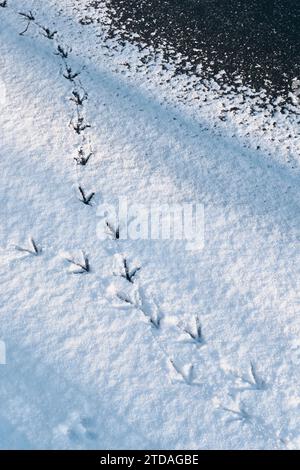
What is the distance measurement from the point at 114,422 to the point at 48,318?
32.2 inches

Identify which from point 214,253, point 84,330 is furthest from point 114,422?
point 214,253

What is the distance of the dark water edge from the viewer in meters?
4.23

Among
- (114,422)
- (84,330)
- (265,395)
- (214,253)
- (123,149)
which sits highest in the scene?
(123,149)

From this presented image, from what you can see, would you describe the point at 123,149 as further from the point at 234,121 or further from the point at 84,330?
the point at 84,330

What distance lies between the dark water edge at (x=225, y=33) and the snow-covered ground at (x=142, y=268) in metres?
0.27

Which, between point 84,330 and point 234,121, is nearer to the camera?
point 84,330

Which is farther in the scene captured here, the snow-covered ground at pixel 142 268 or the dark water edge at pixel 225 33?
the dark water edge at pixel 225 33

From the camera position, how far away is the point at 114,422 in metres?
2.52

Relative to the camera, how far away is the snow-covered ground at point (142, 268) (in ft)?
8.36

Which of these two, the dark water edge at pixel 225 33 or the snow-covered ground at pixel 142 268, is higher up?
the dark water edge at pixel 225 33

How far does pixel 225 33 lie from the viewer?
14.9ft

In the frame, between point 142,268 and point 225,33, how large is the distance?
286 cm

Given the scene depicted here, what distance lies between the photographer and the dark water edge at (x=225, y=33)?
167 inches
